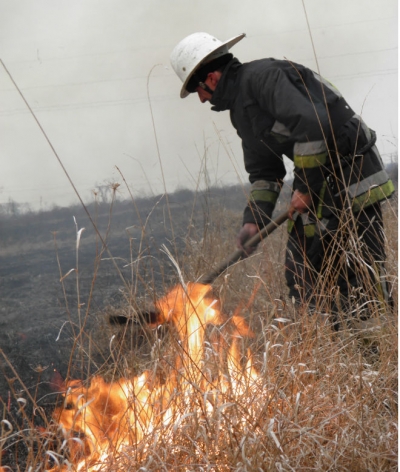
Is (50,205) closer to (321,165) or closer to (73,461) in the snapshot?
(321,165)

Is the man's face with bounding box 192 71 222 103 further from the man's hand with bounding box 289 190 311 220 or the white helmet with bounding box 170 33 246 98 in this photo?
the man's hand with bounding box 289 190 311 220

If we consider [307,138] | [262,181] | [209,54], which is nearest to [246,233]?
[262,181]

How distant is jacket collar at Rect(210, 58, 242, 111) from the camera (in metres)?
3.01

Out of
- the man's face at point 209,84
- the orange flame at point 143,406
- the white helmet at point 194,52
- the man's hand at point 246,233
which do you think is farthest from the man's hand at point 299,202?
the orange flame at point 143,406

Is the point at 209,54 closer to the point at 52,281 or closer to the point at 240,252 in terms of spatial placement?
the point at 240,252

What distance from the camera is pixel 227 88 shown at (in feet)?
9.87

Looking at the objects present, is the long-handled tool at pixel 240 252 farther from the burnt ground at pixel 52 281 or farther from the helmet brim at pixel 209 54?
the helmet brim at pixel 209 54

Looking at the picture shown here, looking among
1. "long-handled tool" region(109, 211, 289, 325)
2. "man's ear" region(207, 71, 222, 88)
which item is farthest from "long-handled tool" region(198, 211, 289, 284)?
"man's ear" region(207, 71, 222, 88)

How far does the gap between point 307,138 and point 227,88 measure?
478mm

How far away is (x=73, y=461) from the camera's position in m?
1.83

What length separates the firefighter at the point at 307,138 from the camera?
281cm

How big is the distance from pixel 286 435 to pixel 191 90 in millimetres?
1903

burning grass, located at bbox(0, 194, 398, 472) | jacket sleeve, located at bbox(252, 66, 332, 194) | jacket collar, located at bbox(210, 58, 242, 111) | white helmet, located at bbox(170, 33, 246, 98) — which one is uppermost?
white helmet, located at bbox(170, 33, 246, 98)

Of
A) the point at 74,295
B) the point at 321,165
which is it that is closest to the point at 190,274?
the point at 321,165
